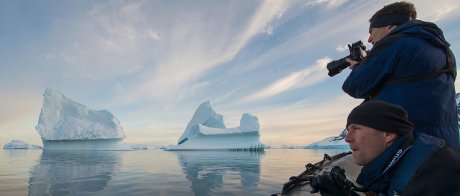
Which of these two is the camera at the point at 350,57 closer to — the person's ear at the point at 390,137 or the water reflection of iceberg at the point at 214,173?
the person's ear at the point at 390,137

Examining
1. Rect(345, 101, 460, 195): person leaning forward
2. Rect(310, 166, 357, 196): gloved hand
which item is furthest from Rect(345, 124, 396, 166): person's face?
Rect(310, 166, 357, 196): gloved hand

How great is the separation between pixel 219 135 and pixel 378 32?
60.0 metres

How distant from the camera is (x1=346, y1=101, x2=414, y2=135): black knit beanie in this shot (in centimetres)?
154

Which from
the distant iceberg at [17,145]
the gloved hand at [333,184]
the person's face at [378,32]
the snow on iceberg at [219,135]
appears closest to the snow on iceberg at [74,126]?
the snow on iceberg at [219,135]

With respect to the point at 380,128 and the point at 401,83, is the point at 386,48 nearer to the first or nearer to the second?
the point at 401,83

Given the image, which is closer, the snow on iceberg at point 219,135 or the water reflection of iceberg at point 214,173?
the water reflection of iceberg at point 214,173

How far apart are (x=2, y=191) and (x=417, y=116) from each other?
11083 mm

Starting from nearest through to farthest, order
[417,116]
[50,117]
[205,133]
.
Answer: [417,116]
[205,133]
[50,117]

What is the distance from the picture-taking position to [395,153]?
1.50 metres

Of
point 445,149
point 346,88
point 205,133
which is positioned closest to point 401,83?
point 346,88

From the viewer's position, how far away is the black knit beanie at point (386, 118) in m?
1.54

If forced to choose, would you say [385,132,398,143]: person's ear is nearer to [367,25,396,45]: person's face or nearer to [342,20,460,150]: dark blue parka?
[342,20,460,150]: dark blue parka

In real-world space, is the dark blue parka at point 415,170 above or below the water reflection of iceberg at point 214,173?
above

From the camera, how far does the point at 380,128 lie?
1.56 metres
